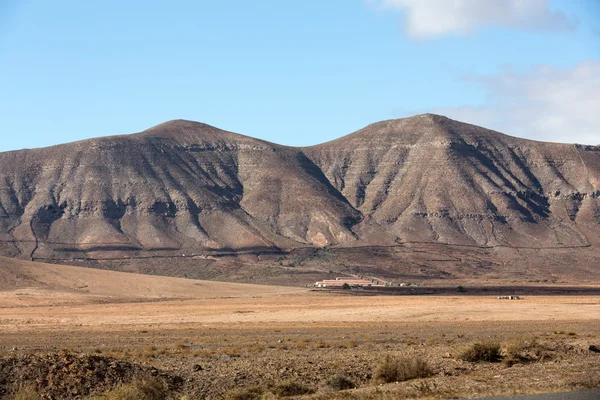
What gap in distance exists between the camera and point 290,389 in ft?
80.6

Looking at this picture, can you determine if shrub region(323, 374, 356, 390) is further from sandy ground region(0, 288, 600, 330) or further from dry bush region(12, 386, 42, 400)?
sandy ground region(0, 288, 600, 330)

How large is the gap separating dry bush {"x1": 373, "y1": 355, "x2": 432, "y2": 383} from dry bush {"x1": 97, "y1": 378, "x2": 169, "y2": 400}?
641cm

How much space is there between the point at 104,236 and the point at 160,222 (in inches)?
564

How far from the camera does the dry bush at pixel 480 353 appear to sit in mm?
29766

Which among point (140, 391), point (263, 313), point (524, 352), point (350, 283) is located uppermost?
point (140, 391)

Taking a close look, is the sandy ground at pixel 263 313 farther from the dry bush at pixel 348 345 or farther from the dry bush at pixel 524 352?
the dry bush at pixel 524 352

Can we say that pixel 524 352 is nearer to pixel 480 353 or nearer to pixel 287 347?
pixel 480 353

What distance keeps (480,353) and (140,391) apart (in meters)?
12.3

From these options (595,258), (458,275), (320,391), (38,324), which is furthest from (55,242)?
(320,391)

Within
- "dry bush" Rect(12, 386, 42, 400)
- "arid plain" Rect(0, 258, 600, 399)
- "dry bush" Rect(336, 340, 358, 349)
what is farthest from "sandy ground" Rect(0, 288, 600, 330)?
"dry bush" Rect(12, 386, 42, 400)

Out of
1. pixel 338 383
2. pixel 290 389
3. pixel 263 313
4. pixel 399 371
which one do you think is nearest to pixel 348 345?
pixel 399 371

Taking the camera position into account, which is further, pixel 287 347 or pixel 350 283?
pixel 350 283

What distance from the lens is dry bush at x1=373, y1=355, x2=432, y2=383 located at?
1041 inches

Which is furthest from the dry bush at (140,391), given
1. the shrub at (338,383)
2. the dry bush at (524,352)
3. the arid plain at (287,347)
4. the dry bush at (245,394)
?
the dry bush at (524,352)
